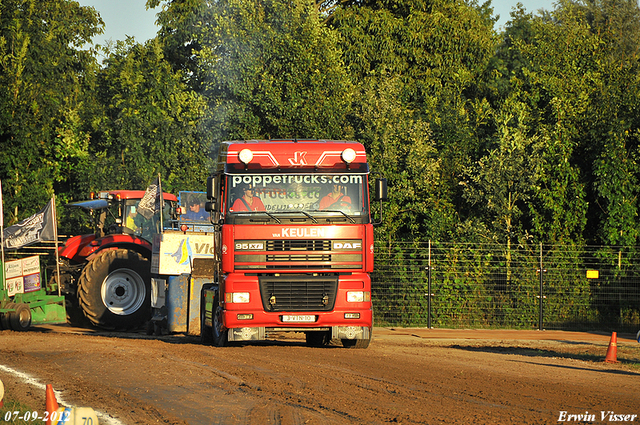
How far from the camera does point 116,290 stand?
1809 cm

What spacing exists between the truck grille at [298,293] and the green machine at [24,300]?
6588mm

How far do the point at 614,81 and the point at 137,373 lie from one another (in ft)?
72.6

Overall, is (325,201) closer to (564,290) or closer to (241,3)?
(564,290)

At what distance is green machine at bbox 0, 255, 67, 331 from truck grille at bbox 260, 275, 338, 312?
6588 millimetres

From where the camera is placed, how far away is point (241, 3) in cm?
2614

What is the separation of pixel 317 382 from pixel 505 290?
12972mm

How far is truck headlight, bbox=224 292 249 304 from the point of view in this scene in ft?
40.6

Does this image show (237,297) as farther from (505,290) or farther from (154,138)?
(154,138)

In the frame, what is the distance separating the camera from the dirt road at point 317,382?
773 centimetres

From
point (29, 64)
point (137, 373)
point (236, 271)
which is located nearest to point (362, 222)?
point (236, 271)

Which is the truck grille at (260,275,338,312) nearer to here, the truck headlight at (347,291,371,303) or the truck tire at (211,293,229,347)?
the truck headlight at (347,291,371,303)

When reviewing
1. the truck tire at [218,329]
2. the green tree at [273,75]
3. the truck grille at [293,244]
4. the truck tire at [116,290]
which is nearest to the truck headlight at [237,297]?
the truck tire at [218,329]
